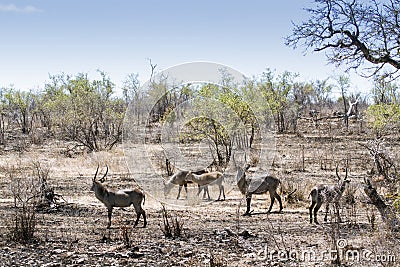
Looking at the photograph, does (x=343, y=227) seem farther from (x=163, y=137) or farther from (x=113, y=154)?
(x=113, y=154)

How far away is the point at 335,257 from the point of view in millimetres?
6676

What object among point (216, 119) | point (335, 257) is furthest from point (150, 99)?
point (335, 257)

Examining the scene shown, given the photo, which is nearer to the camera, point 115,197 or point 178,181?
point 115,197

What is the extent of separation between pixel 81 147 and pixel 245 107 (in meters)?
14.6
